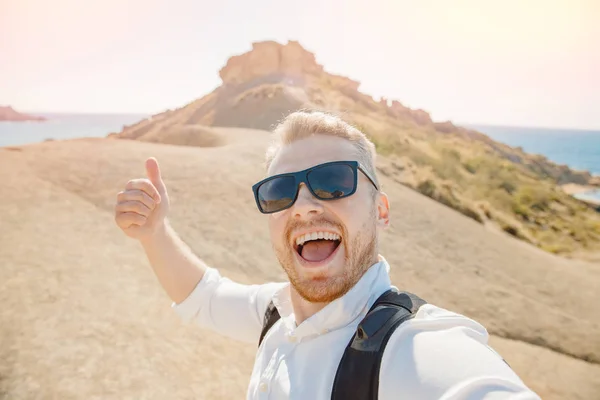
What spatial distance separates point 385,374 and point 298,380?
38 cm

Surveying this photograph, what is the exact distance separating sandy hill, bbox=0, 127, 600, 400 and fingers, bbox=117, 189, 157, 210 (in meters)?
2.06

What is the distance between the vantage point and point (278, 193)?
1956 mm

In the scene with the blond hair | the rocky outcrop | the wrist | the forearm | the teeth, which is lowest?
the forearm

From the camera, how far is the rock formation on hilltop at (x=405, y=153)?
15.6 m

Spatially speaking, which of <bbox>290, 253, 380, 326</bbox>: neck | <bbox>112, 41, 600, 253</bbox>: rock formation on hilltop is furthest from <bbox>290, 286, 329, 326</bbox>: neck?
<bbox>112, 41, 600, 253</bbox>: rock formation on hilltop

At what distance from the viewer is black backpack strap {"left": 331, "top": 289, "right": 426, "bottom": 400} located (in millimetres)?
1340

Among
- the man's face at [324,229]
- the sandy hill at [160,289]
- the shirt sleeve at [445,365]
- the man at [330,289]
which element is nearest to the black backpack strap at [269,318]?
the man at [330,289]

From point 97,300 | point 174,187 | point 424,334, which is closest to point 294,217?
point 424,334

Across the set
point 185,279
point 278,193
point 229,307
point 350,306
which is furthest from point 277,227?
point 185,279

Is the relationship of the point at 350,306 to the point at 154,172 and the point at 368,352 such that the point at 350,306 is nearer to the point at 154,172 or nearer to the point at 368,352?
the point at 368,352

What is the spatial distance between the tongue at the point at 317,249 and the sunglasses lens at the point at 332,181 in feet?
0.68

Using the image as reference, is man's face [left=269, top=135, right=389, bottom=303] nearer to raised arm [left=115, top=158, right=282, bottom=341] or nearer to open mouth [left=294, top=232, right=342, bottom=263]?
open mouth [left=294, top=232, right=342, bottom=263]

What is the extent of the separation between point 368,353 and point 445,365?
236 mm

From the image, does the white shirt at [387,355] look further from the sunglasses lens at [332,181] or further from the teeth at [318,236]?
the sunglasses lens at [332,181]
